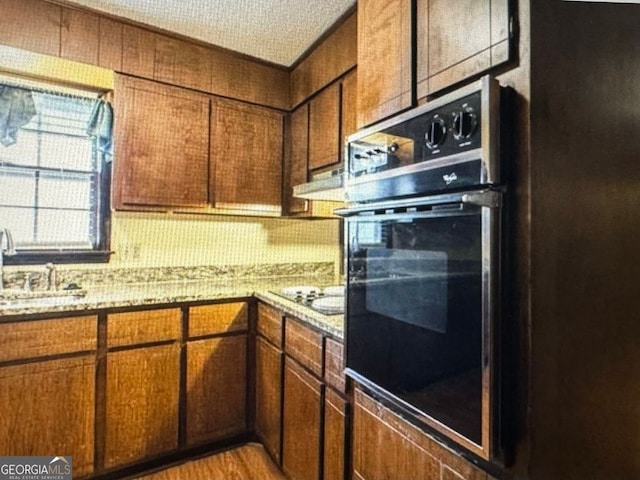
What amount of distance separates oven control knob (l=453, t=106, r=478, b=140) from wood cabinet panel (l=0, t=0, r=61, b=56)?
2179 millimetres

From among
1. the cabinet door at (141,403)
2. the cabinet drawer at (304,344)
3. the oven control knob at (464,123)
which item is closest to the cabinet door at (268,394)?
the cabinet drawer at (304,344)

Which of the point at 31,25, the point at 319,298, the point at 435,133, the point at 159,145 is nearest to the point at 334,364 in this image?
the point at 319,298

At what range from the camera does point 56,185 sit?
7.53 ft

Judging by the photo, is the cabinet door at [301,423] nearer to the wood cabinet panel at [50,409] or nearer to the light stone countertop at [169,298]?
the light stone countertop at [169,298]

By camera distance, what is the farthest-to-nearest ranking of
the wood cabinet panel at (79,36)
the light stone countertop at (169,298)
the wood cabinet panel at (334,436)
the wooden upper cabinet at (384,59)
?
the wood cabinet panel at (79,36) → the light stone countertop at (169,298) → the wood cabinet panel at (334,436) → the wooden upper cabinet at (384,59)

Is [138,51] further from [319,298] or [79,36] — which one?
[319,298]

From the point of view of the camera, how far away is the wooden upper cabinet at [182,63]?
2.25 meters

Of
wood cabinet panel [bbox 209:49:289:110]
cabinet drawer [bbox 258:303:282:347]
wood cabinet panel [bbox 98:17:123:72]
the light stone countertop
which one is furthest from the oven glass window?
wood cabinet panel [bbox 98:17:123:72]

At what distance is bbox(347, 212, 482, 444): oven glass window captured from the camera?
2.73 ft

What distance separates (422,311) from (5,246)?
2.31 metres

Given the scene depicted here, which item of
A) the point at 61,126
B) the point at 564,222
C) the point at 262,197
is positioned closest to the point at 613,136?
the point at 564,222

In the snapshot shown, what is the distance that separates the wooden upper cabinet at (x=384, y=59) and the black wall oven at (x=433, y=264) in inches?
4.5

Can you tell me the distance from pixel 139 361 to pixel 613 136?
2.15m

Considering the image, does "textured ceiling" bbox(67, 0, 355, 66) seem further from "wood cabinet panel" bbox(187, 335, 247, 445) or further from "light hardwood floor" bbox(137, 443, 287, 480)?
"light hardwood floor" bbox(137, 443, 287, 480)
